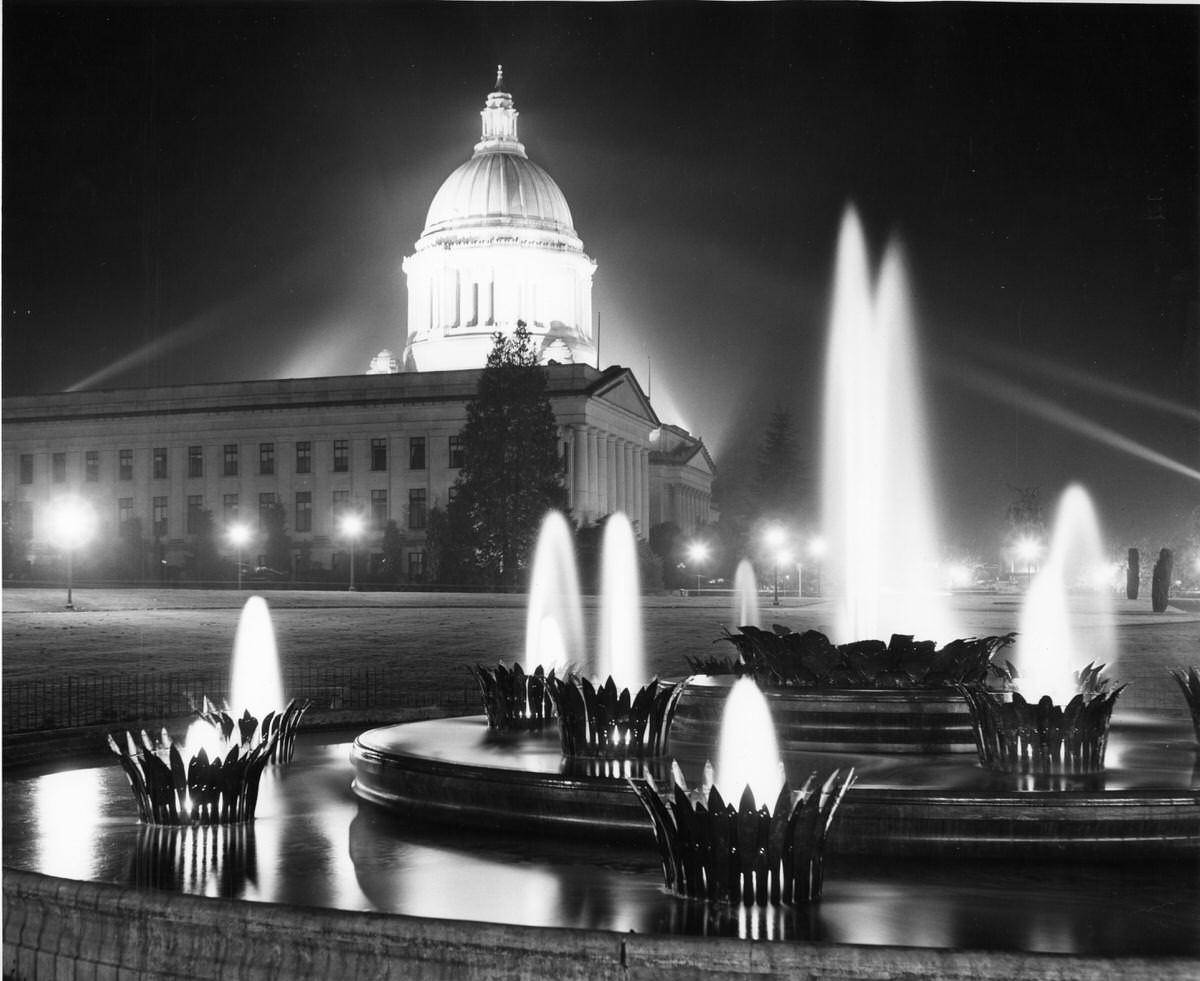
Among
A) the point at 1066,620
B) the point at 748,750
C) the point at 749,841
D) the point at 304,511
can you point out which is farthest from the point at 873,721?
the point at 304,511

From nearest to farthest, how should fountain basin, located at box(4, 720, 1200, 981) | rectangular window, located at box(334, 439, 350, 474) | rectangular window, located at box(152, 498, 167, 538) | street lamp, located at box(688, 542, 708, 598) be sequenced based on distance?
fountain basin, located at box(4, 720, 1200, 981) → street lamp, located at box(688, 542, 708, 598) → rectangular window, located at box(334, 439, 350, 474) → rectangular window, located at box(152, 498, 167, 538)

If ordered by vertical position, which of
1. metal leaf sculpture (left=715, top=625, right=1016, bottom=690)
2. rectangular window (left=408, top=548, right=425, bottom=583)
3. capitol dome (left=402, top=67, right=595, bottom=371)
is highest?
capitol dome (left=402, top=67, right=595, bottom=371)

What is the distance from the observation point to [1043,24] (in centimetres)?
1856

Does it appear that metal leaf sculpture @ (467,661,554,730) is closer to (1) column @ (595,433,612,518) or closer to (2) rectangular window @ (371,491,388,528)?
(1) column @ (595,433,612,518)

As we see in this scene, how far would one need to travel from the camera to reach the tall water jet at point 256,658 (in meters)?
25.1

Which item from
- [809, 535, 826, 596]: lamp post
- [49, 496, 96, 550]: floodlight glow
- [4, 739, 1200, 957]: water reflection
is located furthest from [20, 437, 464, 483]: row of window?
[4, 739, 1200, 957]: water reflection

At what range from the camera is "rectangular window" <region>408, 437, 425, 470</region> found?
9262 cm

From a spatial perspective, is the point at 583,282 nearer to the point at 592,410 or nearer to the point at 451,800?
the point at 592,410

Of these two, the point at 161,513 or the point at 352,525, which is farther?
the point at 161,513

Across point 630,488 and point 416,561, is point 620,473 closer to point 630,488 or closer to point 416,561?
point 630,488

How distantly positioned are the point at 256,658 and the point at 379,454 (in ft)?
200

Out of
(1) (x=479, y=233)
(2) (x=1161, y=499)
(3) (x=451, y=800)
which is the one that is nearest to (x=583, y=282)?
(1) (x=479, y=233)

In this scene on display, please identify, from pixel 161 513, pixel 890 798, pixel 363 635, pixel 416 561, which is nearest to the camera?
pixel 890 798

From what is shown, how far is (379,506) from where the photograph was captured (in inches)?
3654
